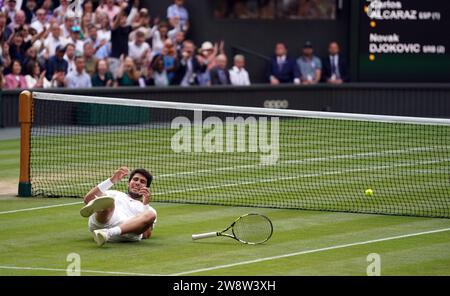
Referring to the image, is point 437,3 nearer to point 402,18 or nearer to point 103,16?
point 402,18


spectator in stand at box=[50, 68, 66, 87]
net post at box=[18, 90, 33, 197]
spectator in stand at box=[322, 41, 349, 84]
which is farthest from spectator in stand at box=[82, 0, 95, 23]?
net post at box=[18, 90, 33, 197]

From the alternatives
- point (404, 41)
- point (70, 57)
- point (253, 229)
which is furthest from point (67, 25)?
point (253, 229)

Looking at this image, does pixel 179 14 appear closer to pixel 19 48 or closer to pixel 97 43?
pixel 97 43

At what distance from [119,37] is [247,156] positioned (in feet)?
27.0

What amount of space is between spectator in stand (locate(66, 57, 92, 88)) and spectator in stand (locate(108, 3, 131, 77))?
1412 mm

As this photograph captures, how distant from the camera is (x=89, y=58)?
29.7 meters

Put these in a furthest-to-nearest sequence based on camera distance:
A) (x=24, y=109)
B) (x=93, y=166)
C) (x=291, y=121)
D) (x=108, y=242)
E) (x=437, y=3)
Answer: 1. (x=437, y=3)
2. (x=291, y=121)
3. (x=93, y=166)
4. (x=24, y=109)
5. (x=108, y=242)

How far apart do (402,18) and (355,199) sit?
547 inches

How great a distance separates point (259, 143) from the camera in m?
25.8

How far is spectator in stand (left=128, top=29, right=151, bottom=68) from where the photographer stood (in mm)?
30828

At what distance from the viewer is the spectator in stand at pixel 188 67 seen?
31.7 metres
